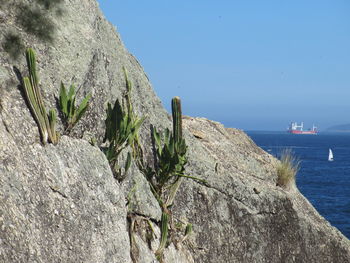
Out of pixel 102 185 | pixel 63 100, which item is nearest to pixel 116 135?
pixel 102 185

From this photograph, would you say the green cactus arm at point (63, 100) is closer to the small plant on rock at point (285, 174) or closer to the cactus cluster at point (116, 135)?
the cactus cluster at point (116, 135)

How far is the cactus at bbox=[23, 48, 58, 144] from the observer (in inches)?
306

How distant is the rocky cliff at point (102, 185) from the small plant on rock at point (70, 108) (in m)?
0.17

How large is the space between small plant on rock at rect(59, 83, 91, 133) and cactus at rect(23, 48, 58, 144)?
1.20ft

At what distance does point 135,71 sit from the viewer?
1098cm

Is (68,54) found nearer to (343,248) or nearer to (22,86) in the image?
(22,86)

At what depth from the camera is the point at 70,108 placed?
27.2 feet

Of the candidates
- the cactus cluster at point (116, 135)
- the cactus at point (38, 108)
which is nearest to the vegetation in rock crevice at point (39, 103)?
the cactus at point (38, 108)

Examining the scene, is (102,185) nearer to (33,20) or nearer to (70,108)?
(70,108)

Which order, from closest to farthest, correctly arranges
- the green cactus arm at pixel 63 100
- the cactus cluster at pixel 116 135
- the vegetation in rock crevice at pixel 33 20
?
the green cactus arm at pixel 63 100
the vegetation in rock crevice at pixel 33 20
the cactus cluster at pixel 116 135

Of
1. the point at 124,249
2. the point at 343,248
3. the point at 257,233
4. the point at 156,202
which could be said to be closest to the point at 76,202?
the point at 124,249

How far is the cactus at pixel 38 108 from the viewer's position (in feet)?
25.5

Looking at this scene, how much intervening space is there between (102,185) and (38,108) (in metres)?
1.31

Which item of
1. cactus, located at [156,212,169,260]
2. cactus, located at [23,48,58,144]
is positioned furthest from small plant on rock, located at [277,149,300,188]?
cactus, located at [23,48,58,144]
